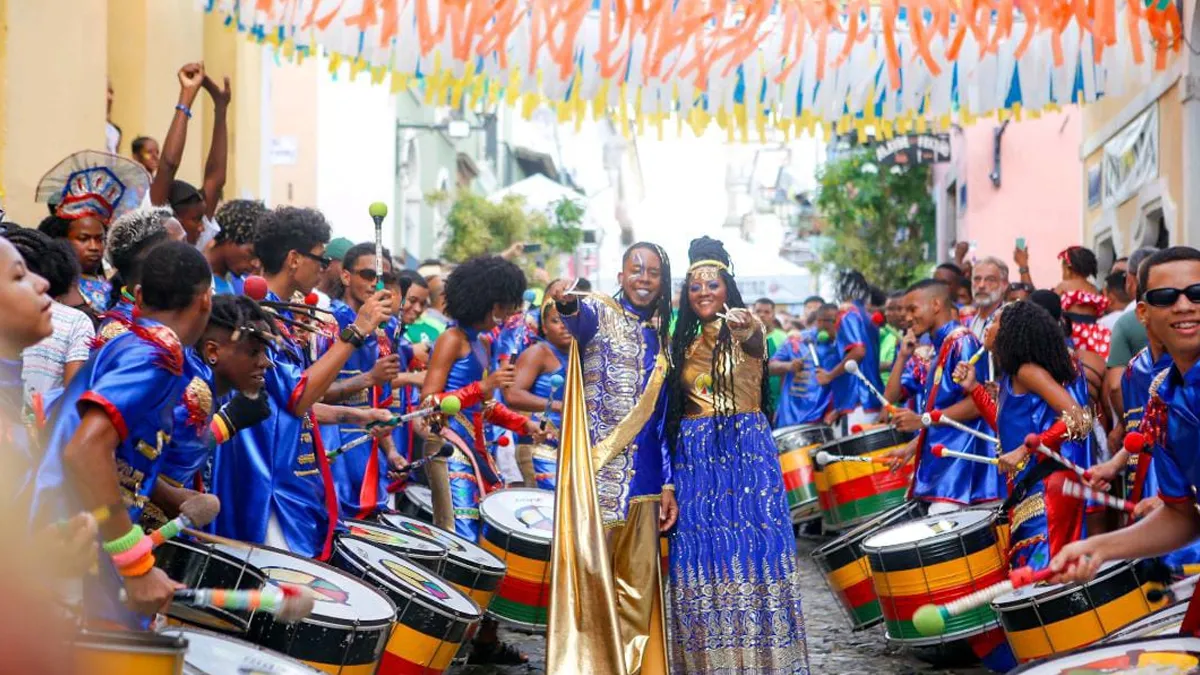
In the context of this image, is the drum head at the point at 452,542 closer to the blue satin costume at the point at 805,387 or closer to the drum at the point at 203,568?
the drum at the point at 203,568

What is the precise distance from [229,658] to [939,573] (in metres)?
4.09

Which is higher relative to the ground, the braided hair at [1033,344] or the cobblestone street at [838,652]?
the braided hair at [1033,344]

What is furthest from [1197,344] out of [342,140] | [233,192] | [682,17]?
[342,140]

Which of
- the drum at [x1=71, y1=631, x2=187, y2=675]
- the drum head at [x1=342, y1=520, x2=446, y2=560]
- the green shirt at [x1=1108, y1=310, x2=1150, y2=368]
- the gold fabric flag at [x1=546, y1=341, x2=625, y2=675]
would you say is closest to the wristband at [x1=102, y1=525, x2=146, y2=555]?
the drum at [x1=71, y1=631, x2=187, y2=675]

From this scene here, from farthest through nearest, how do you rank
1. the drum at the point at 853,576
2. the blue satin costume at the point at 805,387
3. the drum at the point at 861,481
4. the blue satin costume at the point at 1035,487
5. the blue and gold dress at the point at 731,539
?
the blue satin costume at the point at 805,387 < the drum at the point at 861,481 < the drum at the point at 853,576 < the blue satin costume at the point at 1035,487 < the blue and gold dress at the point at 731,539

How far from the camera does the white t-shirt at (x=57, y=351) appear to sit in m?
5.35

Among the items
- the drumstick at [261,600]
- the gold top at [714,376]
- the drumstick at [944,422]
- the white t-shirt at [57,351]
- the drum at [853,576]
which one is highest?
the white t-shirt at [57,351]

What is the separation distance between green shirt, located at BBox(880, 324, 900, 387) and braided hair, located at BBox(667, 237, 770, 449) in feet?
33.1

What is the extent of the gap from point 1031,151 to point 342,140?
1149 centimetres

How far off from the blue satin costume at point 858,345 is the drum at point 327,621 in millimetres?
9858

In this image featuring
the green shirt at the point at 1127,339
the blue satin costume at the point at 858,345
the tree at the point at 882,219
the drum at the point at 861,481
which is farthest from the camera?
the tree at the point at 882,219

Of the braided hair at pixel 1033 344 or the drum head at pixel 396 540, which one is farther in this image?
the braided hair at pixel 1033 344

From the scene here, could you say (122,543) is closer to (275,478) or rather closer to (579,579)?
(275,478)

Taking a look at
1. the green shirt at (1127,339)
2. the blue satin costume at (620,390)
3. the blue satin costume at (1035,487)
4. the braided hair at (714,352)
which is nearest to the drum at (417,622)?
the blue satin costume at (620,390)
